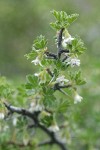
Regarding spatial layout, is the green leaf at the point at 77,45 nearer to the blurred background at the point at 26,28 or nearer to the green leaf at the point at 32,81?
the green leaf at the point at 32,81

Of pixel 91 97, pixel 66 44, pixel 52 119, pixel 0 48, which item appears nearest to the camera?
pixel 66 44

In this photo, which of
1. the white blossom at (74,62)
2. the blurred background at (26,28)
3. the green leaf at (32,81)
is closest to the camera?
the white blossom at (74,62)

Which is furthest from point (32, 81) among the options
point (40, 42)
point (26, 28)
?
point (26, 28)

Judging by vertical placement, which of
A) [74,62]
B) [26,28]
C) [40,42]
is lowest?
[74,62]

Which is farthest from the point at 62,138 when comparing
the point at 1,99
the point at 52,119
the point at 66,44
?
the point at 66,44

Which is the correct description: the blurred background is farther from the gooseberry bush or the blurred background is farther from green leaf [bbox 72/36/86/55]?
green leaf [bbox 72/36/86/55]

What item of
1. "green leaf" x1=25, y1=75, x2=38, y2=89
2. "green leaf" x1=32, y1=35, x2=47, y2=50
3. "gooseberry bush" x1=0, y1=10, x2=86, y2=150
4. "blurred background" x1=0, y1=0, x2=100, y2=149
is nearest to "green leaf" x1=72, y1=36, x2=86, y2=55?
"gooseberry bush" x1=0, y1=10, x2=86, y2=150

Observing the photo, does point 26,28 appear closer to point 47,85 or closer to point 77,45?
point 47,85

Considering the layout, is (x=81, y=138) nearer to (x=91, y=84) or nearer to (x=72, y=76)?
(x=91, y=84)

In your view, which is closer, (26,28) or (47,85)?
(47,85)

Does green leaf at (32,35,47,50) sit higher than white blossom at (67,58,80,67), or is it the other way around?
green leaf at (32,35,47,50)

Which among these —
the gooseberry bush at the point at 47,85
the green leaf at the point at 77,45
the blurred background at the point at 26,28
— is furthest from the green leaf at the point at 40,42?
the blurred background at the point at 26,28
